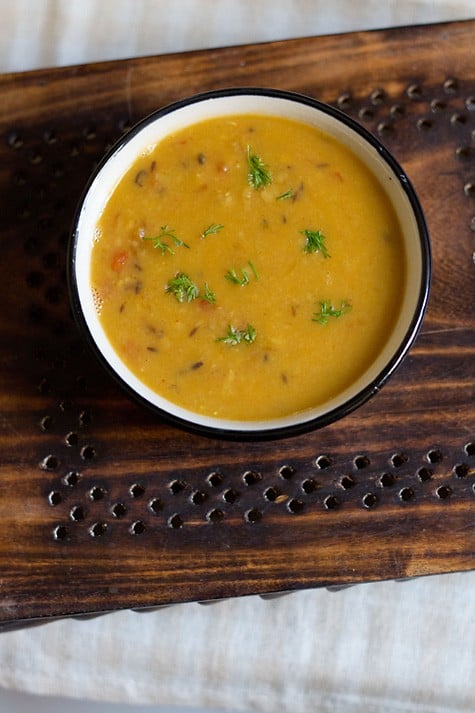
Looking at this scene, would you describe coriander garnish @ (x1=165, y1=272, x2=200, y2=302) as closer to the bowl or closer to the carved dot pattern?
the bowl

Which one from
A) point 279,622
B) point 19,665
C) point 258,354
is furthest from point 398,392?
point 19,665

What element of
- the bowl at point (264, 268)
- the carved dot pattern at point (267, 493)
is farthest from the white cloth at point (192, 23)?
the carved dot pattern at point (267, 493)

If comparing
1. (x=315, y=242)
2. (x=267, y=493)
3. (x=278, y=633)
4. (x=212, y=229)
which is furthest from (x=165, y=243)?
(x=278, y=633)

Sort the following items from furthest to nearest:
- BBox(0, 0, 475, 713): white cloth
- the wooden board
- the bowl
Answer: BBox(0, 0, 475, 713): white cloth < the wooden board < the bowl

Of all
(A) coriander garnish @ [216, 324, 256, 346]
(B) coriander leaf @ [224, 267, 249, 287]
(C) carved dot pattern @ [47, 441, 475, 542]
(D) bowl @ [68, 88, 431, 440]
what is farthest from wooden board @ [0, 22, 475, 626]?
(B) coriander leaf @ [224, 267, 249, 287]

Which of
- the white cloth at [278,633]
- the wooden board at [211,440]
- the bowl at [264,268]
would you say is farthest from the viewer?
the white cloth at [278,633]

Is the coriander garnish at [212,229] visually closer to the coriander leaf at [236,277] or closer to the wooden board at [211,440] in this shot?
the coriander leaf at [236,277]
